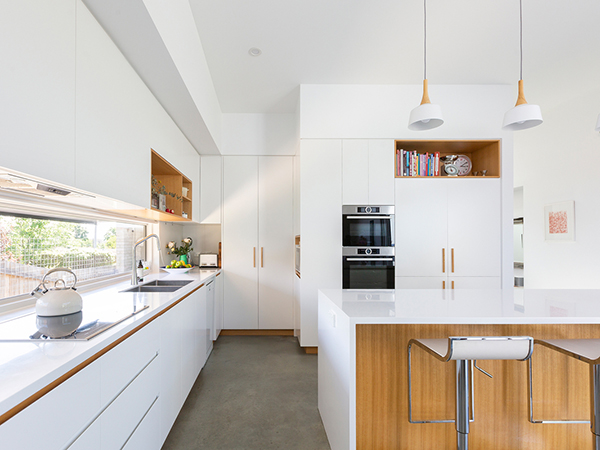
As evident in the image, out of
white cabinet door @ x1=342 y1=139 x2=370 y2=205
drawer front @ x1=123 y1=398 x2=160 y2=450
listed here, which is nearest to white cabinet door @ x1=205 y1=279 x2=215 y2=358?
drawer front @ x1=123 y1=398 x2=160 y2=450

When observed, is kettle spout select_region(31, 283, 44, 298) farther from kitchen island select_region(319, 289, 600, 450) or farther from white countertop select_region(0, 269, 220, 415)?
kitchen island select_region(319, 289, 600, 450)

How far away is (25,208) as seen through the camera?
5.91ft

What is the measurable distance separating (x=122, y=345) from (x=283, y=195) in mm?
3092

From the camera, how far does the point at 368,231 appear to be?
346 centimetres

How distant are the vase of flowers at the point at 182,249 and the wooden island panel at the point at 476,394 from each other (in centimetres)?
290

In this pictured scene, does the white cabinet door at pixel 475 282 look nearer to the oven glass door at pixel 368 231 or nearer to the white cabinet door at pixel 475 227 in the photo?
the white cabinet door at pixel 475 227

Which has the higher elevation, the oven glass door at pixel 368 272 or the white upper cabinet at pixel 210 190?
the white upper cabinet at pixel 210 190

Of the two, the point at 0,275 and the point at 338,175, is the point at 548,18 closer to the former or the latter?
the point at 338,175

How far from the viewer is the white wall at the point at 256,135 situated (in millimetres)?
4207

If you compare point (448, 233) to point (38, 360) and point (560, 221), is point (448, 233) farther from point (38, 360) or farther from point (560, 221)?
point (38, 360)

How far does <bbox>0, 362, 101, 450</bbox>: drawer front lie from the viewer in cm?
76

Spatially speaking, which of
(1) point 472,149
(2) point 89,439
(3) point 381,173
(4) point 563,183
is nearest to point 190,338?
(2) point 89,439

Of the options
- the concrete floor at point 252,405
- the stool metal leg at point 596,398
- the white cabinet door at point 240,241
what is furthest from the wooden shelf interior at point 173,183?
the stool metal leg at point 596,398

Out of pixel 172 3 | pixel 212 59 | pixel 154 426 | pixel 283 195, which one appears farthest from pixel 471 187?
pixel 154 426
